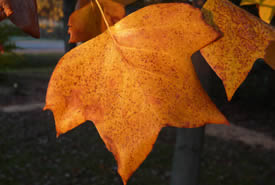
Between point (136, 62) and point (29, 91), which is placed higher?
point (136, 62)

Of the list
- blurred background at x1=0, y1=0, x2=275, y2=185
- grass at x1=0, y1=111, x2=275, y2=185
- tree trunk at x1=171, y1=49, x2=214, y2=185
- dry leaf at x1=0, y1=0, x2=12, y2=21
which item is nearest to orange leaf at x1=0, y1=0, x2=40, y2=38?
dry leaf at x1=0, y1=0, x2=12, y2=21

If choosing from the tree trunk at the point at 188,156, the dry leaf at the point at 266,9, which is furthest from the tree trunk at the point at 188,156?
the dry leaf at the point at 266,9

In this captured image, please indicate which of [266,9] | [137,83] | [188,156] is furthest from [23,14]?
[188,156]

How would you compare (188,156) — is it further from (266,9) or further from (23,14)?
(23,14)

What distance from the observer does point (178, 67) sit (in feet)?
1.22

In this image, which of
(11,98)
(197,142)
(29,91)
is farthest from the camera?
(29,91)

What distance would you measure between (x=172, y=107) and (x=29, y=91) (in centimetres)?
900

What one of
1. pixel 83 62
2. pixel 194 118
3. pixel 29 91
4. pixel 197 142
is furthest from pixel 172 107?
pixel 29 91

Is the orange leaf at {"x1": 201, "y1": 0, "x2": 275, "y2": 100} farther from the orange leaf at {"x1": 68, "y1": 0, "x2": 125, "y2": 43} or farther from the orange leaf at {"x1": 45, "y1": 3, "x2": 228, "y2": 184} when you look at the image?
the orange leaf at {"x1": 68, "y1": 0, "x2": 125, "y2": 43}

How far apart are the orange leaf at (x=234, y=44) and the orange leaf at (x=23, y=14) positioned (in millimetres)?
221

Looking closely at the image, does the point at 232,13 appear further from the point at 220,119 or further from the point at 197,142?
the point at 197,142

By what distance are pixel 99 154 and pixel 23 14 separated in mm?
4275

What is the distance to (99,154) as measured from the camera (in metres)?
4.46

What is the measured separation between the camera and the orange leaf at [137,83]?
345mm
